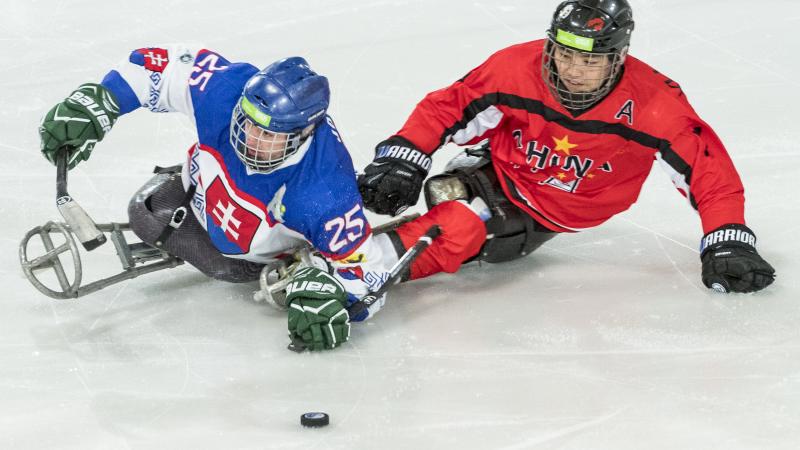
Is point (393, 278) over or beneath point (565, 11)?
beneath

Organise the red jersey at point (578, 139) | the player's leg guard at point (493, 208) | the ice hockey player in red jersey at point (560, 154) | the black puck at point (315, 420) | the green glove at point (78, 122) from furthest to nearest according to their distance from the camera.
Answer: the player's leg guard at point (493, 208)
the red jersey at point (578, 139)
the ice hockey player in red jersey at point (560, 154)
the green glove at point (78, 122)
the black puck at point (315, 420)

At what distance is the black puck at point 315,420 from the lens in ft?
11.3

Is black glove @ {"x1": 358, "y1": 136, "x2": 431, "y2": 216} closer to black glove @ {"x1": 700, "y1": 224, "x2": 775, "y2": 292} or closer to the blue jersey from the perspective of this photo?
the blue jersey

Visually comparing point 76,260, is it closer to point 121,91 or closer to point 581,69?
point 121,91

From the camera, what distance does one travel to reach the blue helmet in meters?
3.77

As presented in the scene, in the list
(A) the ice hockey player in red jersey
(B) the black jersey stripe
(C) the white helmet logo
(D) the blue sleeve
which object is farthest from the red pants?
(D) the blue sleeve

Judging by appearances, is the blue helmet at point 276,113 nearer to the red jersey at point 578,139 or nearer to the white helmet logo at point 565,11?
the red jersey at point 578,139

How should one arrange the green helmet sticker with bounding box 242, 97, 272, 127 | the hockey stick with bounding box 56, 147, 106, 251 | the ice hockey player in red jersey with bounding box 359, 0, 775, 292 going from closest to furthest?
the green helmet sticker with bounding box 242, 97, 272, 127
the hockey stick with bounding box 56, 147, 106, 251
the ice hockey player in red jersey with bounding box 359, 0, 775, 292

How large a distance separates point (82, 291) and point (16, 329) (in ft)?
0.84

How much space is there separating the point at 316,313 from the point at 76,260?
76cm

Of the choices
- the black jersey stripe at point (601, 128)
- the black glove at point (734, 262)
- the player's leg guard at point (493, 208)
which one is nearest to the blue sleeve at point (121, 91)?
the player's leg guard at point (493, 208)

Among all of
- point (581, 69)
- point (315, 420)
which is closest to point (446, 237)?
point (581, 69)

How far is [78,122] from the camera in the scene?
13.3ft

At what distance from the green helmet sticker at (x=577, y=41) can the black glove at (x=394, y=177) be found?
73 cm
